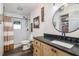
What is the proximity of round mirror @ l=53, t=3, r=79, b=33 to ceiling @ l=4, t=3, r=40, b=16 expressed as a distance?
424mm

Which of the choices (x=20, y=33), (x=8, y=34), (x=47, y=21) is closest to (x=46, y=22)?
(x=47, y=21)

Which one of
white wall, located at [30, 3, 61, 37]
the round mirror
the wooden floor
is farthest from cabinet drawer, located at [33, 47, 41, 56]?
the round mirror

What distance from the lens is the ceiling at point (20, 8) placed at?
3.79ft

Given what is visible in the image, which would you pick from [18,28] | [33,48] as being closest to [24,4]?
[18,28]

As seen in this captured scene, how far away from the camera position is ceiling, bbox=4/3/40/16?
1156mm

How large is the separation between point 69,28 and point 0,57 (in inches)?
44.0

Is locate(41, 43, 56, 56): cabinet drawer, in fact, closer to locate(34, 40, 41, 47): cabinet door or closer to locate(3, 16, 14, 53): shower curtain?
locate(34, 40, 41, 47): cabinet door

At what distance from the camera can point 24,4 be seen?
118 cm

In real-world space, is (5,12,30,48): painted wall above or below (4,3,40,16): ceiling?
below

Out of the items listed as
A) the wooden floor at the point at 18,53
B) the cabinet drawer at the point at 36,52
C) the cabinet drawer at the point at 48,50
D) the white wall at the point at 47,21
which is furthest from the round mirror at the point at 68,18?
the wooden floor at the point at 18,53

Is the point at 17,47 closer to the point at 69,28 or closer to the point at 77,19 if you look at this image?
the point at 69,28

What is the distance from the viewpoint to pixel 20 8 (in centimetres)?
120

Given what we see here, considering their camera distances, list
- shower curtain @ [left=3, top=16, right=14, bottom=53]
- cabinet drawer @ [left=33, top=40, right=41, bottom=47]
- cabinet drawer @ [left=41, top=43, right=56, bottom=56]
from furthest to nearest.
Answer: cabinet drawer @ [left=33, top=40, right=41, bottom=47]
shower curtain @ [left=3, top=16, right=14, bottom=53]
cabinet drawer @ [left=41, top=43, right=56, bottom=56]

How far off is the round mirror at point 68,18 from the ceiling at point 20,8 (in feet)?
1.39
